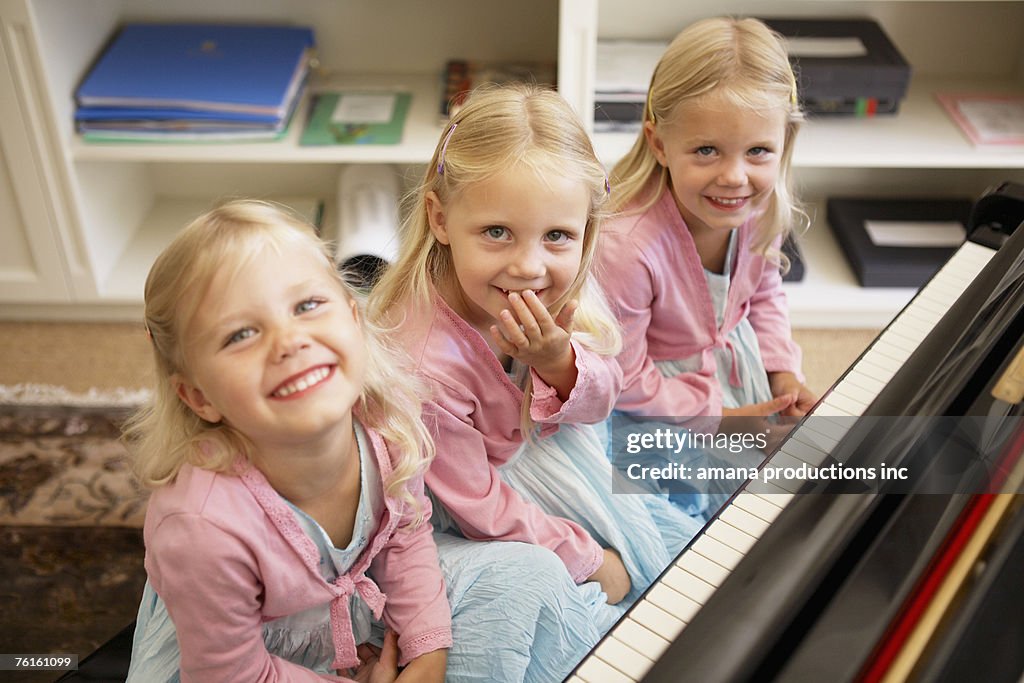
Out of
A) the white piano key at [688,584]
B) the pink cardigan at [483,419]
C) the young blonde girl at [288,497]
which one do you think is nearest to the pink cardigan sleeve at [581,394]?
the pink cardigan at [483,419]

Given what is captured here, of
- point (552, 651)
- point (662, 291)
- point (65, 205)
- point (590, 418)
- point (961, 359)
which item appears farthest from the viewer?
point (65, 205)

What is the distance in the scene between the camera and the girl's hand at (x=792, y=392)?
1506 millimetres

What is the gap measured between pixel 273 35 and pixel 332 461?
5.05ft

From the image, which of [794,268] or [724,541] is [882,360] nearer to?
[724,541]

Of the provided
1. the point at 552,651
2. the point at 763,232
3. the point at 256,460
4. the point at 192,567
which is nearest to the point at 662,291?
the point at 763,232

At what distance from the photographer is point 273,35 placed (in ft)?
7.44

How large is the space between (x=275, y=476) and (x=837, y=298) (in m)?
1.57

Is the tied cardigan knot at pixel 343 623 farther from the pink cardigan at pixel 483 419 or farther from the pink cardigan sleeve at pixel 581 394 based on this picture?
the pink cardigan sleeve at pixel 581 394

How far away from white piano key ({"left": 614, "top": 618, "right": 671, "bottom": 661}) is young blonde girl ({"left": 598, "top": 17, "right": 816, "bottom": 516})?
67 centimetres

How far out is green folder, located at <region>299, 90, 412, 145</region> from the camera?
213 centimetres

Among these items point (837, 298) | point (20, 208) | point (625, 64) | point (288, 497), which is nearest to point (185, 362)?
point (288, 497)

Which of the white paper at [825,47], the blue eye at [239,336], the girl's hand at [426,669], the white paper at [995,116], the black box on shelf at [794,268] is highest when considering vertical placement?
the blue eye at [239,336]

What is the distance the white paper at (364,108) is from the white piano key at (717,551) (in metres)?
1.56

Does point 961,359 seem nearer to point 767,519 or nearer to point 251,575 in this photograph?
point 767,519
